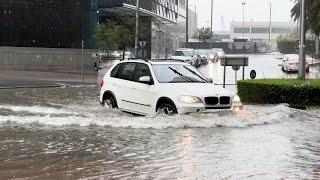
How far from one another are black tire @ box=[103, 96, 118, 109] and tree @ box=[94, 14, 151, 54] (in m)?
26.3

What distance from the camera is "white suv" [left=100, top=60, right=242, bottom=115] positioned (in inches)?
501

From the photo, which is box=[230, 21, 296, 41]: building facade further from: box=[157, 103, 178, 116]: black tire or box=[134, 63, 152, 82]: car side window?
box=[157, 103, 178, 116]: black tire

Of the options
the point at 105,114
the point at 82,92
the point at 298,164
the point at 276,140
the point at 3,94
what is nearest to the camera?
the point at 298,164

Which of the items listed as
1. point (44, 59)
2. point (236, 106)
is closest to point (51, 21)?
point (44, 59)

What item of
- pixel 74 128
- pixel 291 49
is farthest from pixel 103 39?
pixel 291 49

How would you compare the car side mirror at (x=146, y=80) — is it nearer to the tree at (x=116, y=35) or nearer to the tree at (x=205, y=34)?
the tree at (x=116, y=35)

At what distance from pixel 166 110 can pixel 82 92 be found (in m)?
10.7

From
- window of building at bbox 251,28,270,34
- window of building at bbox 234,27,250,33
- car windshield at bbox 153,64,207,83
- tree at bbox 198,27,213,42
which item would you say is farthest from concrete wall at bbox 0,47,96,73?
window of building at bbox 251,28,270,34

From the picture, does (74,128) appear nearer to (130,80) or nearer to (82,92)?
(130,80)

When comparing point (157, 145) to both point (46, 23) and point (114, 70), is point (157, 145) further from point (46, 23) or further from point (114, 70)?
point (46, 23)

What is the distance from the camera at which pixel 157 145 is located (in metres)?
9.95

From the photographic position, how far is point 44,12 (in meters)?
42.7

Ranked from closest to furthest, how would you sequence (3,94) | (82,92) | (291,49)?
1. (3,94)
2. (82,92)
3. (291,49)

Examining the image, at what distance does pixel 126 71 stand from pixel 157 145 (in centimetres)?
524
